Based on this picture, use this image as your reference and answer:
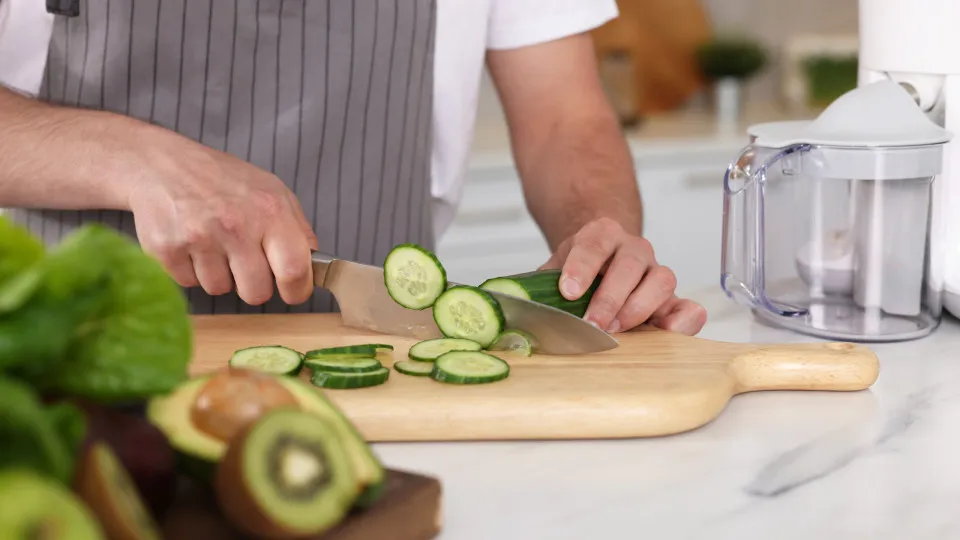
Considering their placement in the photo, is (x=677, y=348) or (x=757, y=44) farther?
(x=757, y=44)

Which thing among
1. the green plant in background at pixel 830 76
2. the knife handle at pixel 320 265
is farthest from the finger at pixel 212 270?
the green plant in background at pixel 830 76

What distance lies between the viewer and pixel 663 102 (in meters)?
4.15

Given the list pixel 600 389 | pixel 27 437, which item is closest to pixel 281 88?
pixel 600 389

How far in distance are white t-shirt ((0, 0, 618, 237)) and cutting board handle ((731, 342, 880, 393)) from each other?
0.89 m

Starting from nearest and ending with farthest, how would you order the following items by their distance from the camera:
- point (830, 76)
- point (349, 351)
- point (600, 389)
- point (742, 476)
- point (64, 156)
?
point (742, 476) → point (600, 389) → point (349, 351) → point (64, 156) → point (830, 76)

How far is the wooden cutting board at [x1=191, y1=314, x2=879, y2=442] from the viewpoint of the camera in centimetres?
104

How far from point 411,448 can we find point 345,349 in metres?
0.20

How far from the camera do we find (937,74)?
4.73 ft

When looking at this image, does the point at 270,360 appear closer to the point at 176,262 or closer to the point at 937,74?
the point at 176,262

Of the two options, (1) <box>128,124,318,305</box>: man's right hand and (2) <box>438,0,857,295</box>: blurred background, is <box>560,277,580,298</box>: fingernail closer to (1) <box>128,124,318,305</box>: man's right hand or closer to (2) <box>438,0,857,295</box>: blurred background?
(1) <box>128,124,318,305</box>: man's right hand

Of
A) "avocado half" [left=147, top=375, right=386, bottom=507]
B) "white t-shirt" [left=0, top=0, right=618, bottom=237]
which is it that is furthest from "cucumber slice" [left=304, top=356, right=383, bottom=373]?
"white t-shirt" [left=0, top=0, right=618, bottom=237]

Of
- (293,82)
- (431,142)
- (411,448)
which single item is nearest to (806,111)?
(431,142)

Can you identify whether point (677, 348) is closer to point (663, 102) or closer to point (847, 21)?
point (663, 102)

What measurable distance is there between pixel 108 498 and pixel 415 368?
60cm
